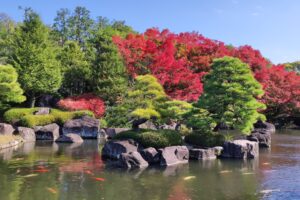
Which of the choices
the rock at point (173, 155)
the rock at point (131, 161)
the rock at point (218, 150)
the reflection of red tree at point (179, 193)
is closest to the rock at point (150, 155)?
the rock at point (173, 155)

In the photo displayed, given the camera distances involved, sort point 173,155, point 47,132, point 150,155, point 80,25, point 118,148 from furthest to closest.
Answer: point 80,25 < point 47,132 < point 118,148 < point 173,155 < point 150,155

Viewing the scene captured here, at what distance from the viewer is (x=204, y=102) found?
19594mm

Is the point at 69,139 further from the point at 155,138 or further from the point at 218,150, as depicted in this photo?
the point at 218,150

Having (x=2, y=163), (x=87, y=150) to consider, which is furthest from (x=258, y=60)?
(x=2, y=163)

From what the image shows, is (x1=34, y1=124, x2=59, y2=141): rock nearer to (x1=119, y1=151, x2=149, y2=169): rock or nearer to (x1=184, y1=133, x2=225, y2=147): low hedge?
(x1=184, y1=133, x2=225, y2=147): low hedge

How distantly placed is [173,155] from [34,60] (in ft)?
65.1

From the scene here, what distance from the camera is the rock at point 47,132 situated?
2625 centimetres

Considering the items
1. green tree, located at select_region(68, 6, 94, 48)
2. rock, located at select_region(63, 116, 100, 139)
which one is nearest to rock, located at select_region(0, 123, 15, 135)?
rock, located at select_region(63, 116, 100, 139)

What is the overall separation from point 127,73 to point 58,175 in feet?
64.5

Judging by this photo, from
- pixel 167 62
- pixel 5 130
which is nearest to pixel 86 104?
pixel 167 62

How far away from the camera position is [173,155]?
16.7m

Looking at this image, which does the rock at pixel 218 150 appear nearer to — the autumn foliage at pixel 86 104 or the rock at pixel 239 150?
the rock at pixel 239 150

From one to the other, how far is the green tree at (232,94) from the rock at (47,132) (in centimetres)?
1176

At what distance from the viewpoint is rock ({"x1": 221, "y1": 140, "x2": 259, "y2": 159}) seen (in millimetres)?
18266
